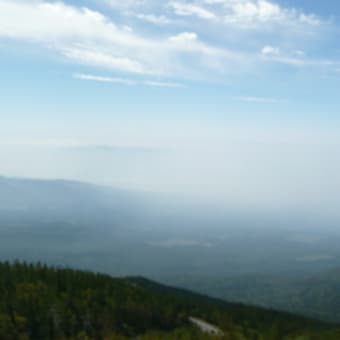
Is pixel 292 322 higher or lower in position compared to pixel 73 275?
lower

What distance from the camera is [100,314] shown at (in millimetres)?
95625

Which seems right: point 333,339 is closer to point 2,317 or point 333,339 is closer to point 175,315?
point 175,315

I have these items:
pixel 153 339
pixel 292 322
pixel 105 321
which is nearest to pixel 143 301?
pixel 105 321

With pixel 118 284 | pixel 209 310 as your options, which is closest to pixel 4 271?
pixel 118 284

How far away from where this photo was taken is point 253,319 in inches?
4774

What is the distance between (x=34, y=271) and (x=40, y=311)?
98.9ft

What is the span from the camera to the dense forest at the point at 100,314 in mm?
87625

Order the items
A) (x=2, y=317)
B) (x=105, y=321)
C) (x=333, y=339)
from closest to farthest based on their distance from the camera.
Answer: (x=333, y=339) → (x=2, y=317) → (x=105, y=321)

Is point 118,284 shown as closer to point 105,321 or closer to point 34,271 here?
point 34,271

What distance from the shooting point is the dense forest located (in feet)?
287

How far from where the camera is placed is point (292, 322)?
128 meters

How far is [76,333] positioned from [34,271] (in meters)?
34.5

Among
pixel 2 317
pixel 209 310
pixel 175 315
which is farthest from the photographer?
pixel 209 310

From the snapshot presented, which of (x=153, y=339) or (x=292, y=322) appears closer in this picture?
(x=153, y=339)
